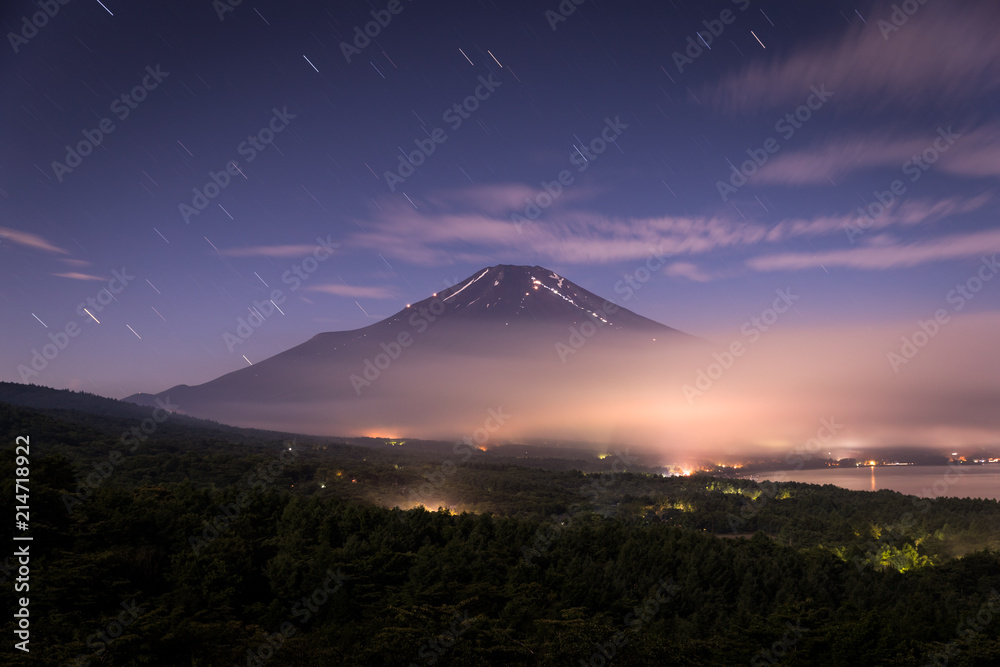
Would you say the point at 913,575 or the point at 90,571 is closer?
the point at 90,571

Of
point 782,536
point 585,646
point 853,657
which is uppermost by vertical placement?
point 585,646

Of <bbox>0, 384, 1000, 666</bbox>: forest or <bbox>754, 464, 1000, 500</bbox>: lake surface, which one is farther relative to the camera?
<bbox>754, 464, 1000, 500</bbox>: lake surface

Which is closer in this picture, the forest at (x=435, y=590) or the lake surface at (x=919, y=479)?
the forest at (x=435, y=590)

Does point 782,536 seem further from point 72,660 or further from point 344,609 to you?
point 72,660

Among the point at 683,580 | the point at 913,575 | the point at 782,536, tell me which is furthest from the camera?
the point at 782,536

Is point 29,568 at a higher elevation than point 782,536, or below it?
higher

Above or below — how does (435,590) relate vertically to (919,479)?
above

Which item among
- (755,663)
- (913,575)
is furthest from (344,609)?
(913,575)

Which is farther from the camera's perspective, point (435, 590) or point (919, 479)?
point (919, 479)
